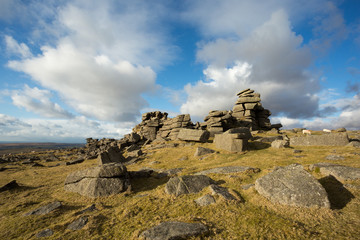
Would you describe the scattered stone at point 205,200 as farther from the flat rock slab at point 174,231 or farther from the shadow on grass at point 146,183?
the shadow on grass at point 146,183

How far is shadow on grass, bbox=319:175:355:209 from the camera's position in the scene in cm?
649

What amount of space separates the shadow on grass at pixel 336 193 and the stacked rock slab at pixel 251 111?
119 ft

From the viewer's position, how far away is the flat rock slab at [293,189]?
631cm

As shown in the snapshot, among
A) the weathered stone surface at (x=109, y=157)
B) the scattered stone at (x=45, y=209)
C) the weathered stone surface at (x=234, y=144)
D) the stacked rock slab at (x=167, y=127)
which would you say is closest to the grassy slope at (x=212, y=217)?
the scattered stone at (x=45, y=209)

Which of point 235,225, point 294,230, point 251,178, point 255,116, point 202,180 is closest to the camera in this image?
point 294,230

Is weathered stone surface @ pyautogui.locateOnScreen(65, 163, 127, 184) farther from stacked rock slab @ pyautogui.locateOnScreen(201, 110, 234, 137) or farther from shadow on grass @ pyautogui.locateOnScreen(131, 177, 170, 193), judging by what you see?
stacked rock slab @ pyautogui.locateOnScreen(201, 110, 234, 137)

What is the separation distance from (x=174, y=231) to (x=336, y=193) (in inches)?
293

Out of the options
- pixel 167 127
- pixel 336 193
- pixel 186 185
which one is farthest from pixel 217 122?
pixel 336 193

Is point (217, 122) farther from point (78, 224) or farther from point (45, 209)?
point (78, 224)

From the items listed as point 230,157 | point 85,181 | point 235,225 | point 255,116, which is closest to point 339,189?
point 235,225

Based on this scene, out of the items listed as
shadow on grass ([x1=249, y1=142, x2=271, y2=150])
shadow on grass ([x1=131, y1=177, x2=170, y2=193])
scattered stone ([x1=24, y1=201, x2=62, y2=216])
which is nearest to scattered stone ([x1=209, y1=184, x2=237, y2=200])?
shadow on grass ([x1=131, y1=177, x2=170, y2=193])

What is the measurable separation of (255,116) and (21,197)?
5054 cm

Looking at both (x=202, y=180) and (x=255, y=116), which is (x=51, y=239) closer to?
(x=202, y=180)

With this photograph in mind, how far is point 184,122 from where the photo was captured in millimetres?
38469
